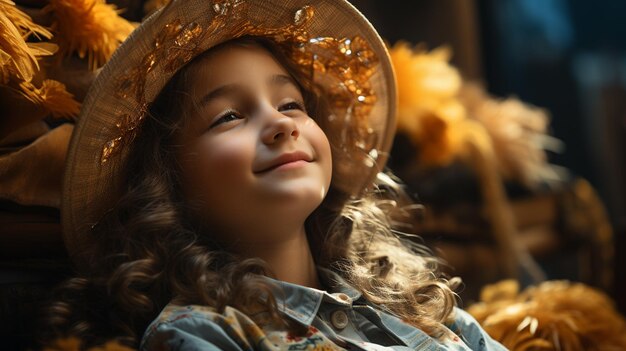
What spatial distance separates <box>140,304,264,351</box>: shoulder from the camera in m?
0.88

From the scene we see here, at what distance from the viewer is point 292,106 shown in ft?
3.67

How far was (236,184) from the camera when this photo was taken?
1.00m

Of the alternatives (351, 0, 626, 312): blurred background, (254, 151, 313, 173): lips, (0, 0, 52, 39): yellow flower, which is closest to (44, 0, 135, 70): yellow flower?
(0, 0, 52, 39): yellow flower

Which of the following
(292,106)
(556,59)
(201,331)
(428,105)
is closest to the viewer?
(201,331)

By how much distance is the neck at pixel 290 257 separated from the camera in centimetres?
106

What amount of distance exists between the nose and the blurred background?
167 centimetres

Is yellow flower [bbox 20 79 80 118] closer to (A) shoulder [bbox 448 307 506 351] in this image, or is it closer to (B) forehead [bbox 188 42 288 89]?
(B) forehead [bbox 188 42 288 89]

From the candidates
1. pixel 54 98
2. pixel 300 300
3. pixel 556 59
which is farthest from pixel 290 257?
pixel 556 59

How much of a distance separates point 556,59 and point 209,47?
99.5 inches

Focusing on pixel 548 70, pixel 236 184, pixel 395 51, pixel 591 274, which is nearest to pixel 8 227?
pixel 236 184

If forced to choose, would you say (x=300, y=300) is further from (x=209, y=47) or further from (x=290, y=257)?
(x=209, y=47)

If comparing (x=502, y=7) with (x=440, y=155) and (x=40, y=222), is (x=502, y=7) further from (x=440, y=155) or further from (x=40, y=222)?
(x=40, y=222)

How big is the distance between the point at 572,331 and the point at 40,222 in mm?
830

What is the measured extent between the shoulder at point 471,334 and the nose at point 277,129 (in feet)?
1.25
